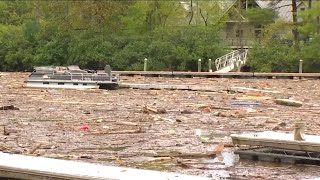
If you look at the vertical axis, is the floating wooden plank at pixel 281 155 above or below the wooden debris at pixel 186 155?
above

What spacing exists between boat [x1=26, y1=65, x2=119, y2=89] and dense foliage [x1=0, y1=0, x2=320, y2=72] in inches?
650

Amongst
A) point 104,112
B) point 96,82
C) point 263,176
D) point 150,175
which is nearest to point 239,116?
point 104,112

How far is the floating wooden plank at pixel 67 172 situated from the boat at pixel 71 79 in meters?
20.5

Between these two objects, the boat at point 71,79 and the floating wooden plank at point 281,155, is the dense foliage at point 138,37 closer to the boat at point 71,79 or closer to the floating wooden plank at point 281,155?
the boat at point 71,79

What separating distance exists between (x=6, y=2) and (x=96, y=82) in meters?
33.4

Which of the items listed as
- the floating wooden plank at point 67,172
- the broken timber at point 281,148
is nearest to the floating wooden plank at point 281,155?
the broken timber at point 281,148

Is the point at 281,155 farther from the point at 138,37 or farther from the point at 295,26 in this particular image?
the point at 138,37

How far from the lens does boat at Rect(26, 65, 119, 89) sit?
101ft

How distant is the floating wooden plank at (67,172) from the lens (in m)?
9.17

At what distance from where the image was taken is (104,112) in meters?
20.7

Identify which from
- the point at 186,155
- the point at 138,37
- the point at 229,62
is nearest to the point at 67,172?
the point at 186,155

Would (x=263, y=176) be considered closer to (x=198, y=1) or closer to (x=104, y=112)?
(x=104, y=112)

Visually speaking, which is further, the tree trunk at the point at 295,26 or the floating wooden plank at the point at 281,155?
the tree trunk at the point at 295,26

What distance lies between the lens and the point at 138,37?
50.6 metres
